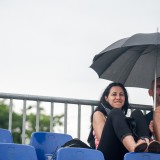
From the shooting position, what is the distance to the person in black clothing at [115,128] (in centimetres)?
646

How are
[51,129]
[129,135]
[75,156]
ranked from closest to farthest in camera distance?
[75,156], [129,135], [51,129]

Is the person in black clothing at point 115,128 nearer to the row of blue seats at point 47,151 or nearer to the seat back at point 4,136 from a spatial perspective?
the row of blue seats at point 47,151

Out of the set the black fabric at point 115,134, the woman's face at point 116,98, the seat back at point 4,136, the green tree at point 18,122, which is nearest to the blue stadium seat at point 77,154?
the black fabric at point 115,134

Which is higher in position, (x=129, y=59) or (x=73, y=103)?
(x=129, y=59)

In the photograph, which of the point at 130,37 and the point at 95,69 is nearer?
the point at 130,37

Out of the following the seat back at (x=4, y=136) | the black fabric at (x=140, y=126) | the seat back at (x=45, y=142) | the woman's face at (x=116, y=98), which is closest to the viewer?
the seat back at (x=4, y=136)

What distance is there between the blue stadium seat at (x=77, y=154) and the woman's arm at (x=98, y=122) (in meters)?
1.23

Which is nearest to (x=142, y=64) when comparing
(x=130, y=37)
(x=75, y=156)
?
(x=130, y=37)

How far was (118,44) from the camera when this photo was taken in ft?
24.3

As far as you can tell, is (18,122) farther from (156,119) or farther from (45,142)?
(45,142)

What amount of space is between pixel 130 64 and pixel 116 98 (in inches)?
30.3

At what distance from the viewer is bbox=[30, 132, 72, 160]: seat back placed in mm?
6688

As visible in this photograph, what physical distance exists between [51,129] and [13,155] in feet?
7.96

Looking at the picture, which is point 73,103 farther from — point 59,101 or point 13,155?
point 13,155
